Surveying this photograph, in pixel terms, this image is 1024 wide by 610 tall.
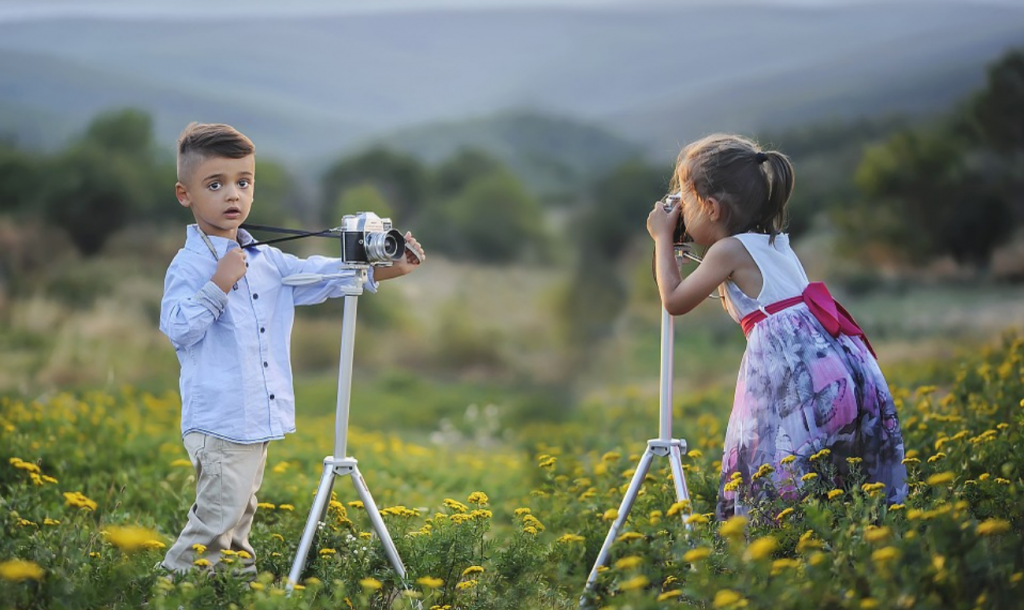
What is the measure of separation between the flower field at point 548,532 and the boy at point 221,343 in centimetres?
19

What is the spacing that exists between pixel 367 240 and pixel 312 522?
837 millimetres

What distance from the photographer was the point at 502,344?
36.2 feet

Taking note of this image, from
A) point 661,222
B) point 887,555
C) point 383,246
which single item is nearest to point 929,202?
point 661,222

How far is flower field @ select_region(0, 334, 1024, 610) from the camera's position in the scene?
8.45 ft

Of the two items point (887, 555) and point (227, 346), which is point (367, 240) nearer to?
point (227, 346)

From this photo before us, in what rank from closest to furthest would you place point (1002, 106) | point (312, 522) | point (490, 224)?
1. point (312, 522)
2. point (490, 224)
3. point (1002, 106)

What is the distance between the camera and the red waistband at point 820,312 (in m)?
3.60

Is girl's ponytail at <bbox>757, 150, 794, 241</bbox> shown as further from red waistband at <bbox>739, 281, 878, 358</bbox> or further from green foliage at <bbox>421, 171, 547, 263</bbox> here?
green foliage at <bbox>421, 171, 547, 263</bbox>

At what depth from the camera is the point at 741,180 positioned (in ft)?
11.9

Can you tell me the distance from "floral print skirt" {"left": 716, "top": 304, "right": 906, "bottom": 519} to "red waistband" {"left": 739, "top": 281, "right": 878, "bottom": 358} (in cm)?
2

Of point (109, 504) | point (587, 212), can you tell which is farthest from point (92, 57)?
point (109, 504)

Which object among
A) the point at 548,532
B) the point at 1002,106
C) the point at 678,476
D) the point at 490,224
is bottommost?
the point at 548,532

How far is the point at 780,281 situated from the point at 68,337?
28.8 ft

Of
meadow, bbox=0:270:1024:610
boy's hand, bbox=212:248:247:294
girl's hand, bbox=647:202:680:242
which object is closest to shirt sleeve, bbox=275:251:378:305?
boy's hand, bbox=212:248:247:294
